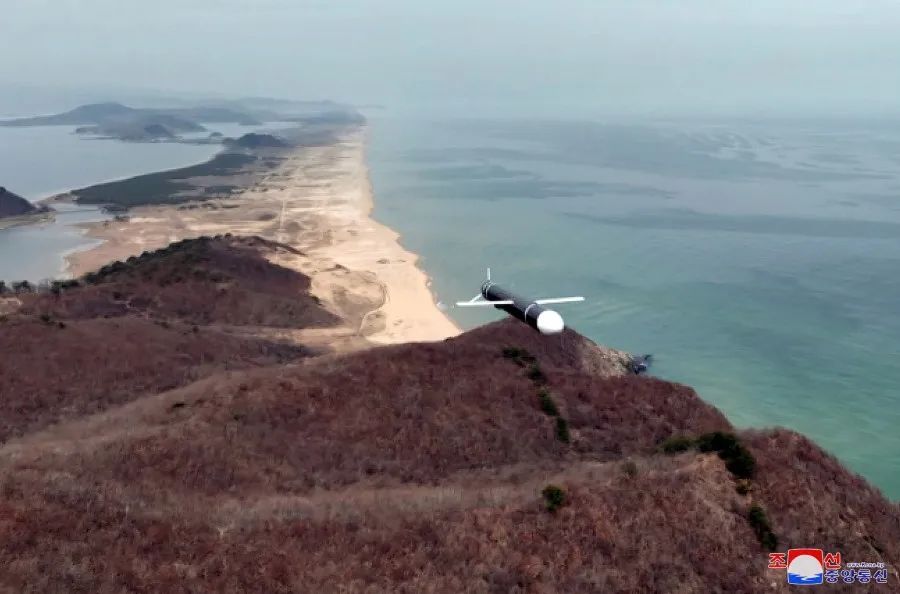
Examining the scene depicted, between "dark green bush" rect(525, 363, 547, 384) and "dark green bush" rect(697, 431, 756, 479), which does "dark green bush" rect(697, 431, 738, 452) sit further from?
"dark green bush" rect(525, 363, 547, 384)

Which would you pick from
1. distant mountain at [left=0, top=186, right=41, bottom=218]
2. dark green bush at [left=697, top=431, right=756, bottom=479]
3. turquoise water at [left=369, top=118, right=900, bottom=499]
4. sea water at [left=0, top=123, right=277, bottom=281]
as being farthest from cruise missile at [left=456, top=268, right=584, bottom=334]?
distant mountain at [left=0, top=186, right=41, bottom=218]

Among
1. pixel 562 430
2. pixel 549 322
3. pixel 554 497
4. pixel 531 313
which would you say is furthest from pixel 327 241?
pixel 554 497

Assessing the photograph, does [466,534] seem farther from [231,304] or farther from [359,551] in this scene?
[231,304]

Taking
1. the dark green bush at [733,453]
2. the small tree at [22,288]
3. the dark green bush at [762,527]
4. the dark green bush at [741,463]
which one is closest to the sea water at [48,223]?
the small tree at [22,288]

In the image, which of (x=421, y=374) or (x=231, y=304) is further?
(x=231, y=304)

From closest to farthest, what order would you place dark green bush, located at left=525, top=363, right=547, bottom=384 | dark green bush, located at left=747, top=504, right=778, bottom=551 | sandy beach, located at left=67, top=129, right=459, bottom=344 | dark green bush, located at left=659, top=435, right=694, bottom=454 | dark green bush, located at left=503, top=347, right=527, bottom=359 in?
dark green bush, located at left=747, top=504, right=778, bottom=551
dark green bush, located at left=659, top=435, right=694, bottom=454
dark green bush, located at left=525, top=363, right=547, bottom=384
dark green bush, located at left=503, top=347, right=527, bottom=359
sandy beach, located at left=67, top=129, right=459, bottom=344

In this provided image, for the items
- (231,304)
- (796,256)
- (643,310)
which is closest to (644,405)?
(643,310)

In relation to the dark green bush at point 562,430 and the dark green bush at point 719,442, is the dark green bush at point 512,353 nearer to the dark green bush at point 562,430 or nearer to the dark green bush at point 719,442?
the dark green bush at point 562,430
